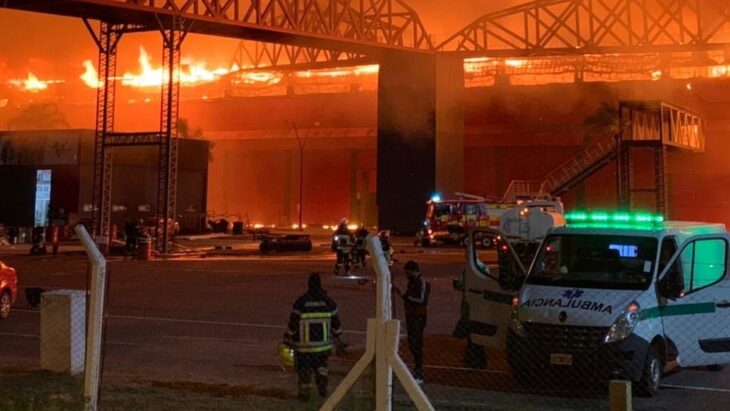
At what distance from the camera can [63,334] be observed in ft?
30.6

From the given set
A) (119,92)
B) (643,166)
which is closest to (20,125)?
(119,92)

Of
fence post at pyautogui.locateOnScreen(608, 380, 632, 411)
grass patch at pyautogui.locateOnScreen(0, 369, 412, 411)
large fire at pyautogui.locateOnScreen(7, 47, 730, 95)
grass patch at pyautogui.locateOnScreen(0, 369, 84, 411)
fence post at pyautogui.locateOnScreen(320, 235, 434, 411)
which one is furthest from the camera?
large fire at pyautogui.locateOnScreen(7, 47, 730, 95)

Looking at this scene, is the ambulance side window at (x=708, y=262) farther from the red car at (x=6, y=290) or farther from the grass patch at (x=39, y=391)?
the red car at (x=6, y=290)

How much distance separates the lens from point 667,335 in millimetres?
8617

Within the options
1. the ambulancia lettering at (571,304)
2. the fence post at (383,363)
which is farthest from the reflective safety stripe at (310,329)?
the fence post at (383,363)

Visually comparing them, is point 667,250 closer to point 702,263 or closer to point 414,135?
point 702,263

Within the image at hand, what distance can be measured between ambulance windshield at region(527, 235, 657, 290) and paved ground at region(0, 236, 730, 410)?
3.93 ft

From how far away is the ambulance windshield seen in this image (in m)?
8.73

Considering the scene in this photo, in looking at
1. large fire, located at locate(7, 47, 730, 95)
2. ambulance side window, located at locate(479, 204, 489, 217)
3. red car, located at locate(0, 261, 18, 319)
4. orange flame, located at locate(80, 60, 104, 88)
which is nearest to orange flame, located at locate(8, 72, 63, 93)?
large fire, located at locate(7, 47, 730, 95)

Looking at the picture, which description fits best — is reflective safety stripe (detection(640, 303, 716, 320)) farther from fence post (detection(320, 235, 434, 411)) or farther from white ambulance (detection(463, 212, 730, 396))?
fence post (detection(320, 235, 434, 411))

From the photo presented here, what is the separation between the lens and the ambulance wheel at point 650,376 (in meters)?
8.27

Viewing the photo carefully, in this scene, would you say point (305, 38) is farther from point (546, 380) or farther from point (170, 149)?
point (546, 380)

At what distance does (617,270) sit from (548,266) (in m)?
0.77

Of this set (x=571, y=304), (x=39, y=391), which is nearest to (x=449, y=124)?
(x=571, y=304)
